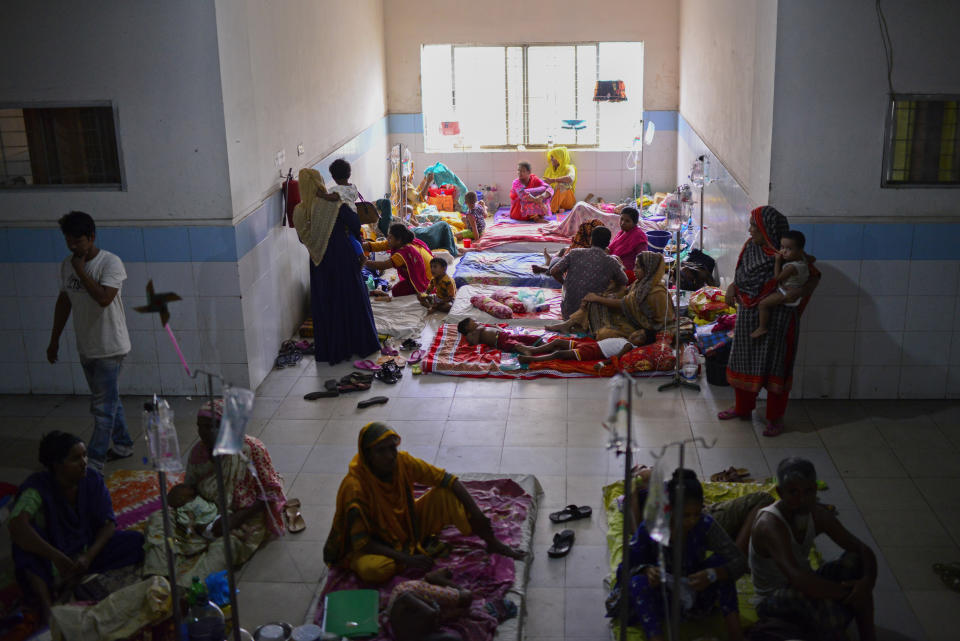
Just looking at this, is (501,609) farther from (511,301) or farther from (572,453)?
(511,301)

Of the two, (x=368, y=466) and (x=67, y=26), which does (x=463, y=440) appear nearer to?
(x=368, y=466)

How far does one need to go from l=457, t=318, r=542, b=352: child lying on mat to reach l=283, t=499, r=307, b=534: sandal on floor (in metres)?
2.84

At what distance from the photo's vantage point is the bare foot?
4852mm

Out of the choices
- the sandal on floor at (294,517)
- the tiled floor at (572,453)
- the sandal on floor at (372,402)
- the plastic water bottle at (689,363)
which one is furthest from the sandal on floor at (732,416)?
the sandal on floor at (294,517)

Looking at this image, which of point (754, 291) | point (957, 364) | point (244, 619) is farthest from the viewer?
point (957, 364)

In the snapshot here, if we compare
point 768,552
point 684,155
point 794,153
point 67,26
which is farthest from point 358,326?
point 684,155

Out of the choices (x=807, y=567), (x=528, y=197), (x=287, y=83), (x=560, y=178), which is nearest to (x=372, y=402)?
(x=287, y=83)

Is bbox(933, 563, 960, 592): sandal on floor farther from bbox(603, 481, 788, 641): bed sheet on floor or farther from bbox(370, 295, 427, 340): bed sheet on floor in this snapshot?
bbox(370, 295, 427, 340): bed sheet on floor

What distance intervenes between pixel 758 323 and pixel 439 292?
3674 millimetres

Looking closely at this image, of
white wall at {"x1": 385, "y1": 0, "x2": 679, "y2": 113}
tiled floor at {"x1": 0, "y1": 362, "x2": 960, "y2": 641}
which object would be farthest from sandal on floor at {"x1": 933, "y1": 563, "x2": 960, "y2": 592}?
white wall at {"x1": 385, "y1": 0, "x2": 679, "y2": 113}

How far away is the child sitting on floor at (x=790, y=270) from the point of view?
6023 millimetres

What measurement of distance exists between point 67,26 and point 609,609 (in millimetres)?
5291

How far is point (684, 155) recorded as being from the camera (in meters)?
12.3

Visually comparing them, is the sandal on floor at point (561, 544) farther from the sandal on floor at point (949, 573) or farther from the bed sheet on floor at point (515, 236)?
the bed sheet on floor at point (515, 236)
